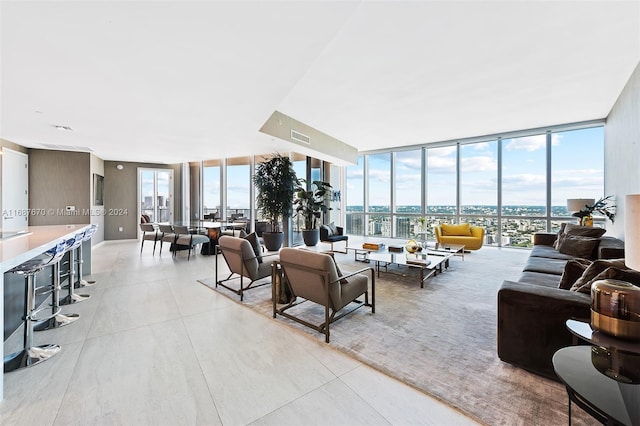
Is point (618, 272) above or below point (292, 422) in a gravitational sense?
above

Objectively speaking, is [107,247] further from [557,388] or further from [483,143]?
[483,143]

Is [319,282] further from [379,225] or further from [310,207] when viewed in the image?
[379,225]

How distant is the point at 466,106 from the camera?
5.02 meters

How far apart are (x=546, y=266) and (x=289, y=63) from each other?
3.84 metres

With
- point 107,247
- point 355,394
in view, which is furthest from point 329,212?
point 355,394

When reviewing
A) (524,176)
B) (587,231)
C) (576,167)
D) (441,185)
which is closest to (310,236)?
(441,185)

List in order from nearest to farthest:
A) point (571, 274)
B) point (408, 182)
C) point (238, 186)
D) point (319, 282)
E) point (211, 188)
→ point (571, 274) < point (319, 282) < point (408, 182) < point (238, 186) < point (211, 188)

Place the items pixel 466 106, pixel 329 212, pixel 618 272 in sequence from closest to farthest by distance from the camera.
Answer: pixel 618 272 → pixel 466 106 → pixel 329 212

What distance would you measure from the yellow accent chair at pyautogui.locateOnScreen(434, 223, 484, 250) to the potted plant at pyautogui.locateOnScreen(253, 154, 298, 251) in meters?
3.73

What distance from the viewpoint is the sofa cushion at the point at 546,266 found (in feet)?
10.2

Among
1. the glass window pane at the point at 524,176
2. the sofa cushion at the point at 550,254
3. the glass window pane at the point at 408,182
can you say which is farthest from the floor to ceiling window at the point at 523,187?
the sofa cushion at the point at 550,254

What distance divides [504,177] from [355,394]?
7297 mm

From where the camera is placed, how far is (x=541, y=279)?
2.76 metres

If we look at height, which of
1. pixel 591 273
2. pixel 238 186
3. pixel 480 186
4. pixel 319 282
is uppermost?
pixel 238 186
